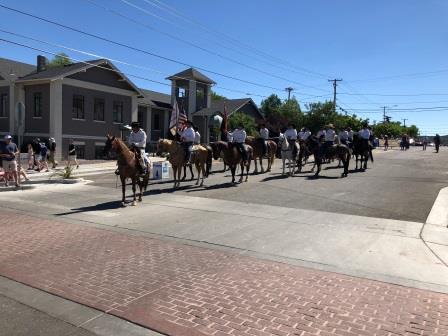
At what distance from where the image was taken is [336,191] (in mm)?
17172

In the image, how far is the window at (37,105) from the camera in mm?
33875

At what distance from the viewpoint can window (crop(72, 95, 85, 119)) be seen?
113 ft

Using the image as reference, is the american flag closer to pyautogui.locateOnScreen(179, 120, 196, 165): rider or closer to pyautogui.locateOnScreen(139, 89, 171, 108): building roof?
pyautogui.locateOnScreen(179, 120, 196, 165): rider

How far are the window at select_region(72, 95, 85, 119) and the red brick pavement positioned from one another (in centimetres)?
2661

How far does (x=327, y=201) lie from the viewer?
589 inches

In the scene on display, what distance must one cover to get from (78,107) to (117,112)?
4103 millimetres

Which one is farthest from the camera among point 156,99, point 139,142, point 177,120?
point 156,99

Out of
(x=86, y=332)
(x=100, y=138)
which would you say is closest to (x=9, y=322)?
(x=86, y=332)

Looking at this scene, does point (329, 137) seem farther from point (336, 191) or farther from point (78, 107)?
point (78, 107)

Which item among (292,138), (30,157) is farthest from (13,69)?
(292,138)

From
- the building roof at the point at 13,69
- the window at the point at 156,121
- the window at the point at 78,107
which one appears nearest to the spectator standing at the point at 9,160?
the window at the point at 78,107

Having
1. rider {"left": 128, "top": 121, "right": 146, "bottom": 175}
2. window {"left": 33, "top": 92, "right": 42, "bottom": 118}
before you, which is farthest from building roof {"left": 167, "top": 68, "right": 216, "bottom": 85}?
rider {"left": 128, "top": 121, "right": 146, "bottom": 175}

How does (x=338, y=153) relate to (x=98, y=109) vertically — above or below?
below

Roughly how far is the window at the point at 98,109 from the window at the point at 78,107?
4.00ft
